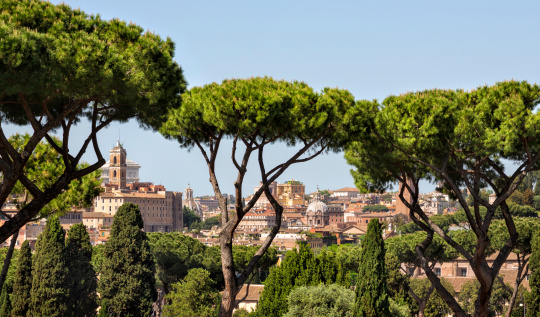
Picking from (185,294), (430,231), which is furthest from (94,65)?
(185,294)

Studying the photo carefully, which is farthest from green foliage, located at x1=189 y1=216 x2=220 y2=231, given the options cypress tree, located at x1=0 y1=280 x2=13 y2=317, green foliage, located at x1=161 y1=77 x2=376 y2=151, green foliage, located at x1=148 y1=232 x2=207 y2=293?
green foliage, located at x1=161 y1=77 x2=376 y2=151

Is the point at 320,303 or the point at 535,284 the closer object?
the point at 320,303

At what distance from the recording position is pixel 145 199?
5335 inches

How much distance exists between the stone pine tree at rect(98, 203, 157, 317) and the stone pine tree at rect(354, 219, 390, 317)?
13.0m

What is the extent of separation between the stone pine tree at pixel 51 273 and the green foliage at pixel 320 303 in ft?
36.3

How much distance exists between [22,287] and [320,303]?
39.1 ft

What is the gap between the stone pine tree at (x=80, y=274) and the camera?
88.2ft

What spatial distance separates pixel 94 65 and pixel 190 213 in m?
152

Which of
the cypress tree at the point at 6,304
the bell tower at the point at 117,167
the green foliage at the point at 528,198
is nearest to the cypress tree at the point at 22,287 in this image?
the cypress tree at the point at 6,304

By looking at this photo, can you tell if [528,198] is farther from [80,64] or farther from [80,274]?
[80,64]

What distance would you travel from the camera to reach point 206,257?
3234 cm

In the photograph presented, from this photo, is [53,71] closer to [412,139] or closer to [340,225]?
[412,139]

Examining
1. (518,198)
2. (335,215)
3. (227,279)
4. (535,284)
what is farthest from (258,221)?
(227,279)

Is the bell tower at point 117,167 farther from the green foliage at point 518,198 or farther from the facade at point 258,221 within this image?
the green foliage at point 518,198
